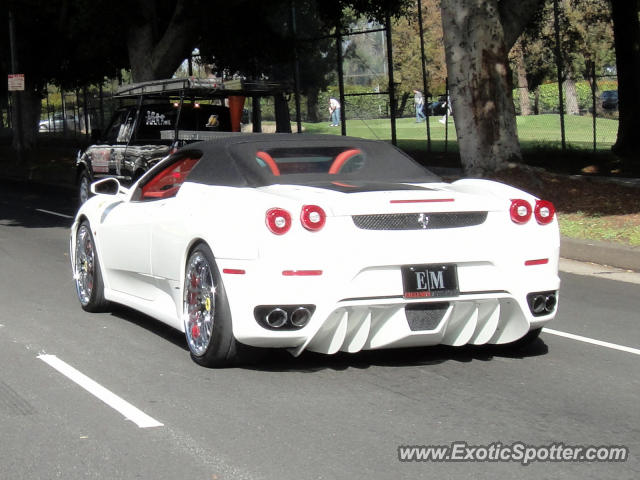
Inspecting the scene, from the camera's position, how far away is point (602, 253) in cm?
1225

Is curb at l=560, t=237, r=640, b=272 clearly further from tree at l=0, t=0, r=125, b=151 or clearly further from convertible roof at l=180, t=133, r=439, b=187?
tree at l=0, t=0, r=125, b=151

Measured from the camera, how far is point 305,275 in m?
6.32

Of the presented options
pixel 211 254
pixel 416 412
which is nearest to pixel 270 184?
pixel 211 254

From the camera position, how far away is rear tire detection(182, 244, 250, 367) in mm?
6621

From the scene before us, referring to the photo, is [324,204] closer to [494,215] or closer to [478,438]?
[494,215]

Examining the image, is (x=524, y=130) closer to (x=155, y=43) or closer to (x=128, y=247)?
(x=155, y=43)

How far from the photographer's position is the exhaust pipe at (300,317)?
6367 mm

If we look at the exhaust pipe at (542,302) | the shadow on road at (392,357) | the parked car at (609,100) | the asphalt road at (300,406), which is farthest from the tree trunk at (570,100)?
the exhaust pipe at (542,302)

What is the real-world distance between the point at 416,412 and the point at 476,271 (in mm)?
1143

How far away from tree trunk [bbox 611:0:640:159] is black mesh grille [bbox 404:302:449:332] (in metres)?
17.8

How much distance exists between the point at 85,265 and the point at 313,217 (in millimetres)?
3390

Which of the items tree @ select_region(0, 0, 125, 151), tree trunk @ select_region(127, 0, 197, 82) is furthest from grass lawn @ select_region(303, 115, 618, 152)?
tree @ select_region(0, 0, 125, 151)

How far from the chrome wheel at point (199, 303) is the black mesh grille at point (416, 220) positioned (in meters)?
A: 1.04

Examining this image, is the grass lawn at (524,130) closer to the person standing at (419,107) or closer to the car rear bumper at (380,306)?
the person standing at (419,107)
